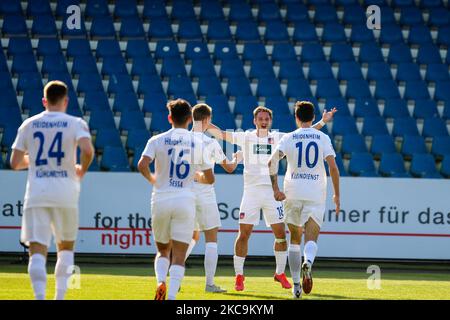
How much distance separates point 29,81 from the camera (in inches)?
850

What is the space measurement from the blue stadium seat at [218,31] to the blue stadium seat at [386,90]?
3972 millimetres

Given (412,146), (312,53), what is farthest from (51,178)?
(312,53)

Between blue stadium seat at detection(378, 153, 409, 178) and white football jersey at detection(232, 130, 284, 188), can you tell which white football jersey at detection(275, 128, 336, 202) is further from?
blue stadium seat at detection(378, 153, 409, 178)

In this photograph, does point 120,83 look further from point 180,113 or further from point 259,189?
point 180,113

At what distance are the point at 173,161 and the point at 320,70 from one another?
13.4m

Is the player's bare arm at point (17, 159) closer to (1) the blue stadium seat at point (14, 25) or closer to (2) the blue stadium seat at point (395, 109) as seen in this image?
(2) the blue stadium seat at point (395, 109)

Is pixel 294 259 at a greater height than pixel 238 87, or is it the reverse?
pixel 238 87

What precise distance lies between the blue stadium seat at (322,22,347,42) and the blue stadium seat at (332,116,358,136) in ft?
11.6

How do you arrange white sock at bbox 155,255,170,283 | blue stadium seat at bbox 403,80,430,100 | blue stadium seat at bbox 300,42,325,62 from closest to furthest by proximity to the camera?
white sock at bbox 155,255,170,283 < blue stadium seat at bbox 403,80,430,100 < blue stadium seat at bbox 300,42,325,62

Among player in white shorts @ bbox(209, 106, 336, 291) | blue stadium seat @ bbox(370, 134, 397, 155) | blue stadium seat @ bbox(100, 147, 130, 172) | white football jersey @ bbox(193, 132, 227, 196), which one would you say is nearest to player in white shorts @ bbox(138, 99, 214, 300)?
white football jersey @ bbox(193, 132, 227, 196)

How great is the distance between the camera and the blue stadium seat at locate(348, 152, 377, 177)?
19.5m

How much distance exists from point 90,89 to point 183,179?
12286 mm

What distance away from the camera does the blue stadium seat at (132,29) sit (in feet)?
77.0

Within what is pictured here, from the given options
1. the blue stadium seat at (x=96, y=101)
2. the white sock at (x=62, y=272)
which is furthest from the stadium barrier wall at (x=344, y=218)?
the white sock at (x=62, y=272)
